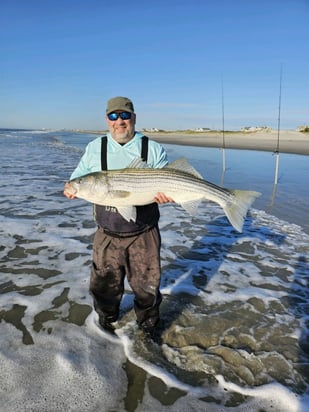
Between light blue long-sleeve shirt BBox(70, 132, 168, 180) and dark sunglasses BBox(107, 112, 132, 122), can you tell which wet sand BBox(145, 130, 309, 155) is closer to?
light blue long-sleeve shirt BBox(70, 132, 168, 180)

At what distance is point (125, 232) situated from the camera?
3.78 meters

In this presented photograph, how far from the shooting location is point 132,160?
144 inches

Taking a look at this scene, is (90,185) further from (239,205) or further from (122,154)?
(239,205)

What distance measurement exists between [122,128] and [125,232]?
1192 mm

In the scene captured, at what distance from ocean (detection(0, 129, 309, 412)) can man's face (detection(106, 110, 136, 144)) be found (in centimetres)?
248

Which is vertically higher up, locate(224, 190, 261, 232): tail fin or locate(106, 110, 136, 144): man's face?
locate(106, 110, 136, 144): man's face

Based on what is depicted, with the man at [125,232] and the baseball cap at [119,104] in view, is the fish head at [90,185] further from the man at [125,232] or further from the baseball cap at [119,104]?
the baseball cap at [119,104]

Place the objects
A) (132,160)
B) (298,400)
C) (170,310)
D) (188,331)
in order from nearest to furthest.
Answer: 1. (298,400)
2. (132,160)
3. (188,331)
4. (170,310)

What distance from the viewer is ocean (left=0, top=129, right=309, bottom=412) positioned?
3312mm

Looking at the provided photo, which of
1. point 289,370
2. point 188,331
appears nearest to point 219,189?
point 188,331

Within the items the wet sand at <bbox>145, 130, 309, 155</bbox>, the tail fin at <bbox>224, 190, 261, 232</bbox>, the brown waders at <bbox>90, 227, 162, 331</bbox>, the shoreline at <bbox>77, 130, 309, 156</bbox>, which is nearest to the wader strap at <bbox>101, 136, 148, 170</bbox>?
the brown waders at <bbox>90, 227, 162, 331</bbox>

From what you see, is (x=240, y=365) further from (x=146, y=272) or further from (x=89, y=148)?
(x=89, y=148)

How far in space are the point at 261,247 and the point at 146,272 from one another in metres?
4.36

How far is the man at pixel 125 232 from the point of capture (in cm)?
373
